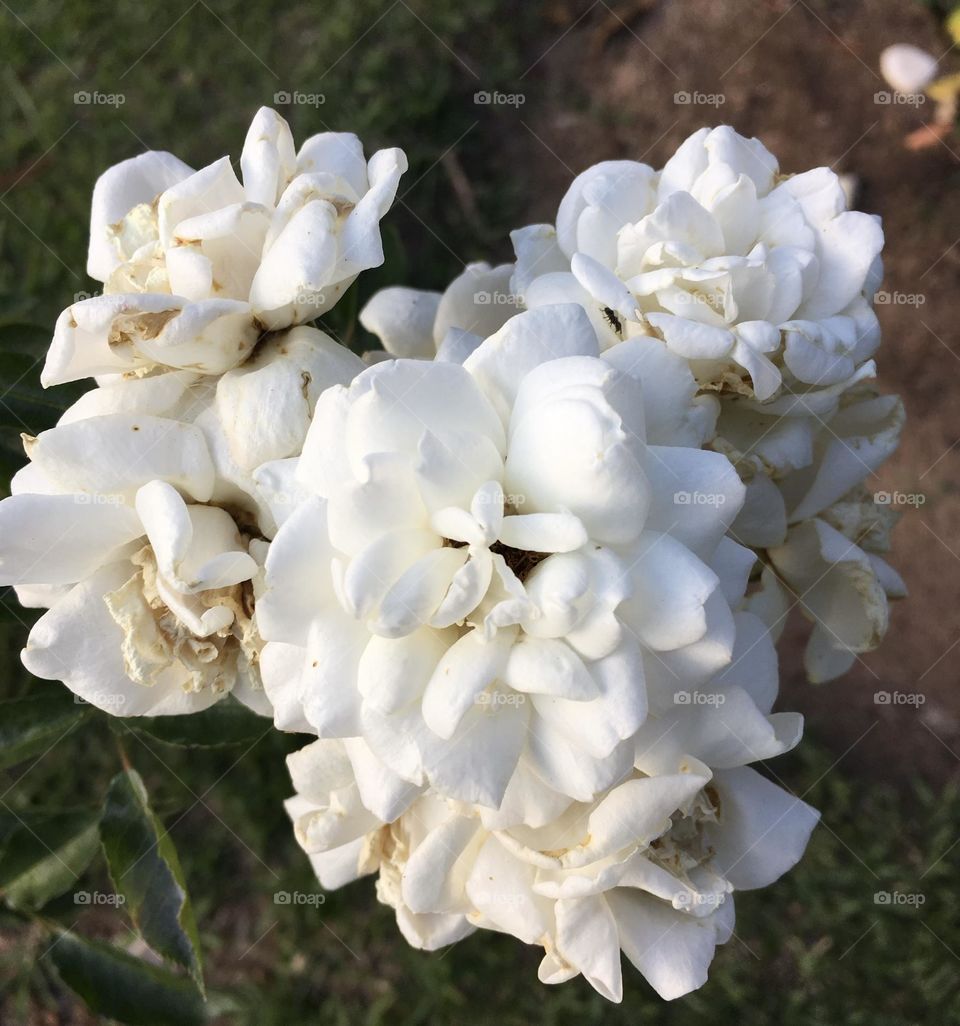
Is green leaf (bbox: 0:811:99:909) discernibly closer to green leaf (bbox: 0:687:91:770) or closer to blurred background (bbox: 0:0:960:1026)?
green leaf (bbox: 0:687:91:770)

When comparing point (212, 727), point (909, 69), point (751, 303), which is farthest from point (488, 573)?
point (909, 69)

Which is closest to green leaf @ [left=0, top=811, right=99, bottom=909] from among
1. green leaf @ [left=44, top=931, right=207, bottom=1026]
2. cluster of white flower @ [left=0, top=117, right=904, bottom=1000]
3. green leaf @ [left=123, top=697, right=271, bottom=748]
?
green leaf @ [left=44, top=931, right=207, bottom=1026]

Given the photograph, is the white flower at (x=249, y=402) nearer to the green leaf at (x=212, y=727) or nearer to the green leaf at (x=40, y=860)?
the green leaf at (x=212, y=727)

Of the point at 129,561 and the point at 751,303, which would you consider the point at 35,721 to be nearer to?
the point at 129,561

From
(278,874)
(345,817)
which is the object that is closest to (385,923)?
(278,874)

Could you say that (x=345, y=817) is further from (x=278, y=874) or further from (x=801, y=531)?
(x=278, y=874)

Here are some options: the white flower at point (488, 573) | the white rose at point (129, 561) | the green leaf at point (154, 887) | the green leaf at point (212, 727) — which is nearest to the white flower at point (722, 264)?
the white flower at point (488, 573)
